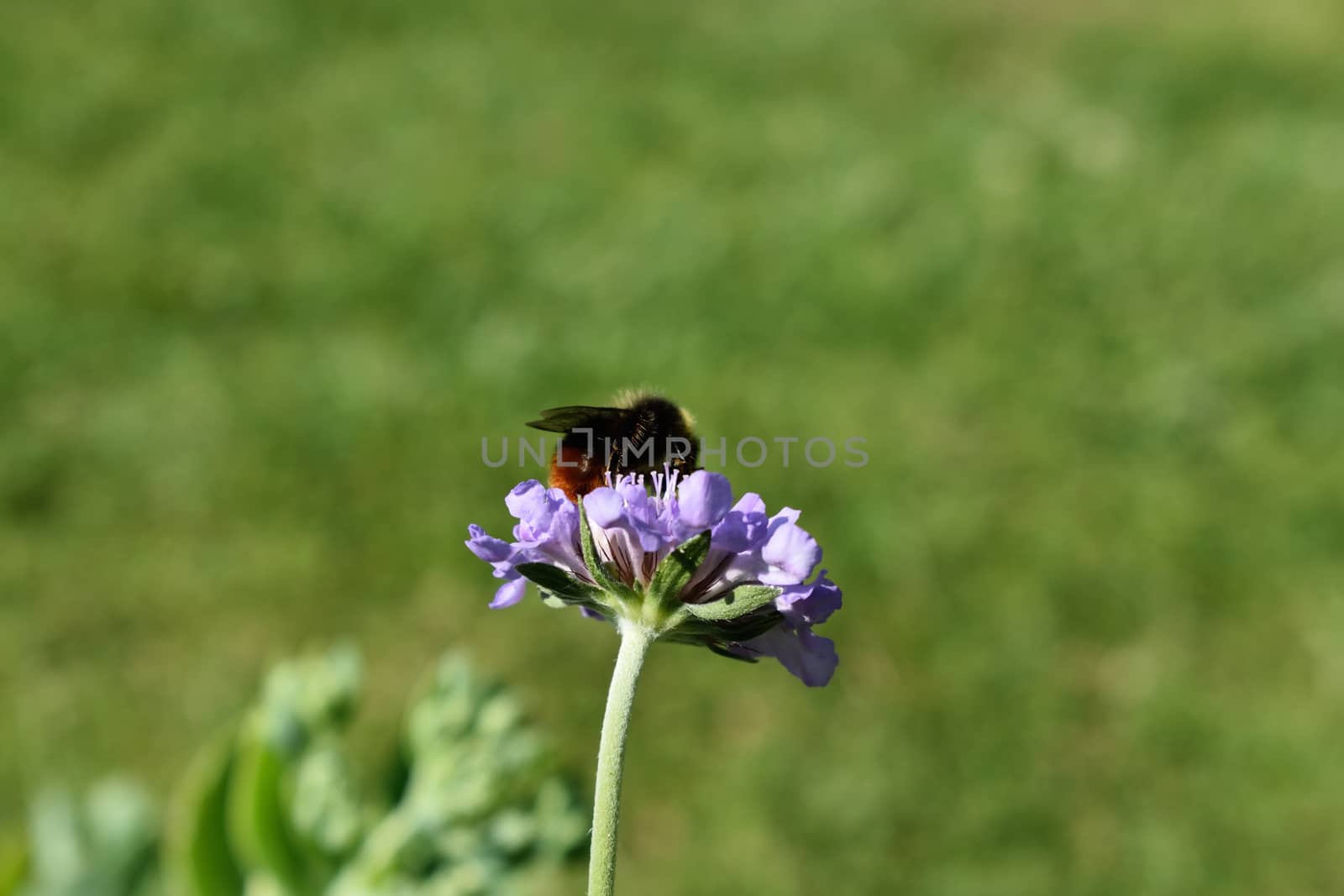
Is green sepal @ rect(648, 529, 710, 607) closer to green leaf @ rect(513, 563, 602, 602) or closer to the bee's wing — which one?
green leaf @ rect(513, 563, 602, 602)

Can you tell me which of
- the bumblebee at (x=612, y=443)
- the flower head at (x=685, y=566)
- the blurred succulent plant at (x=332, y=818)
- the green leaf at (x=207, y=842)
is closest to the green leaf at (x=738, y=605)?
the flower head at (x=685, y=566)

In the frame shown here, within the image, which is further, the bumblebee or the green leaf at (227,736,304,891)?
the green leaf at (227,736,304,891)

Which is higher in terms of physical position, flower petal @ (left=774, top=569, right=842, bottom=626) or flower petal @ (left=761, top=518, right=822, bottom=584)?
flower petal @ (left=761, top=518, right=822, bottom=584)

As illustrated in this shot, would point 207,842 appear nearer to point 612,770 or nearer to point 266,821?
point 266,821

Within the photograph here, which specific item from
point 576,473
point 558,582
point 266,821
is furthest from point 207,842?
point 558,582

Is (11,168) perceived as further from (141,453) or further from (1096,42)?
(1096,42)

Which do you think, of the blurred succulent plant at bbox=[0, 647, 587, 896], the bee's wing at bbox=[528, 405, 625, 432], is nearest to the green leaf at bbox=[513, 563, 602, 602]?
the bee's wing at bbox=[528, 405, 625, 432]
